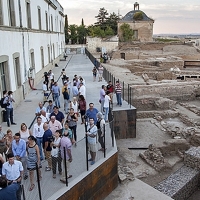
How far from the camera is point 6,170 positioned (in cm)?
612

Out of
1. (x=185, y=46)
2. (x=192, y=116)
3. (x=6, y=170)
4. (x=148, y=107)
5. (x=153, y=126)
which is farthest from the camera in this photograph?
(x=185, y=46)

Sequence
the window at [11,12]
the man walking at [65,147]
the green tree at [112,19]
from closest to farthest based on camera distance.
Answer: the man walking at [65,147] < the window at [11,12] < the green tree at [112,19]

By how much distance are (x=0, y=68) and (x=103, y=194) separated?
25.0ft

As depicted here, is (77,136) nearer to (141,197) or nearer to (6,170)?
(141,197)

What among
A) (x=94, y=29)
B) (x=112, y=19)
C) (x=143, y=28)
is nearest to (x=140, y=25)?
(x=143, y=28)

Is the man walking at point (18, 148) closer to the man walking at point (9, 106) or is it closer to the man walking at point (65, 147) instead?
the man walking at point (65, 147)

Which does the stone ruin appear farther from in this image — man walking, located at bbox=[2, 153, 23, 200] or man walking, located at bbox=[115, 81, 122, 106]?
man walking, located at bbox=[2, 153, 23, 200]

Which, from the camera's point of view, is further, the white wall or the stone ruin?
the white wall

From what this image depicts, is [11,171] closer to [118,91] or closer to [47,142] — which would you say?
[47,142]

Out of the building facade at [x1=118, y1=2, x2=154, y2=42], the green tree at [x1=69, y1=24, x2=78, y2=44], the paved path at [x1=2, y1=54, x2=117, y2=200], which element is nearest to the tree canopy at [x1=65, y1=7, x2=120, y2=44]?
the green tree at [x1=69, y1=24, x2=78, y2=44]

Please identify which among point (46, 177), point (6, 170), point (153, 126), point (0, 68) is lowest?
point (153, 126)

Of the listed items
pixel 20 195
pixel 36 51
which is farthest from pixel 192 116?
pixel 20 195

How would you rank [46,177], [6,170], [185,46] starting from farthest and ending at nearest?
1. [185,46]
2. [46,177]
3. [6,170]

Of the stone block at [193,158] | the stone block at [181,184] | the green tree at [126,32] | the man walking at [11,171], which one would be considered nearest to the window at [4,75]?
the man walking at [11,171]
